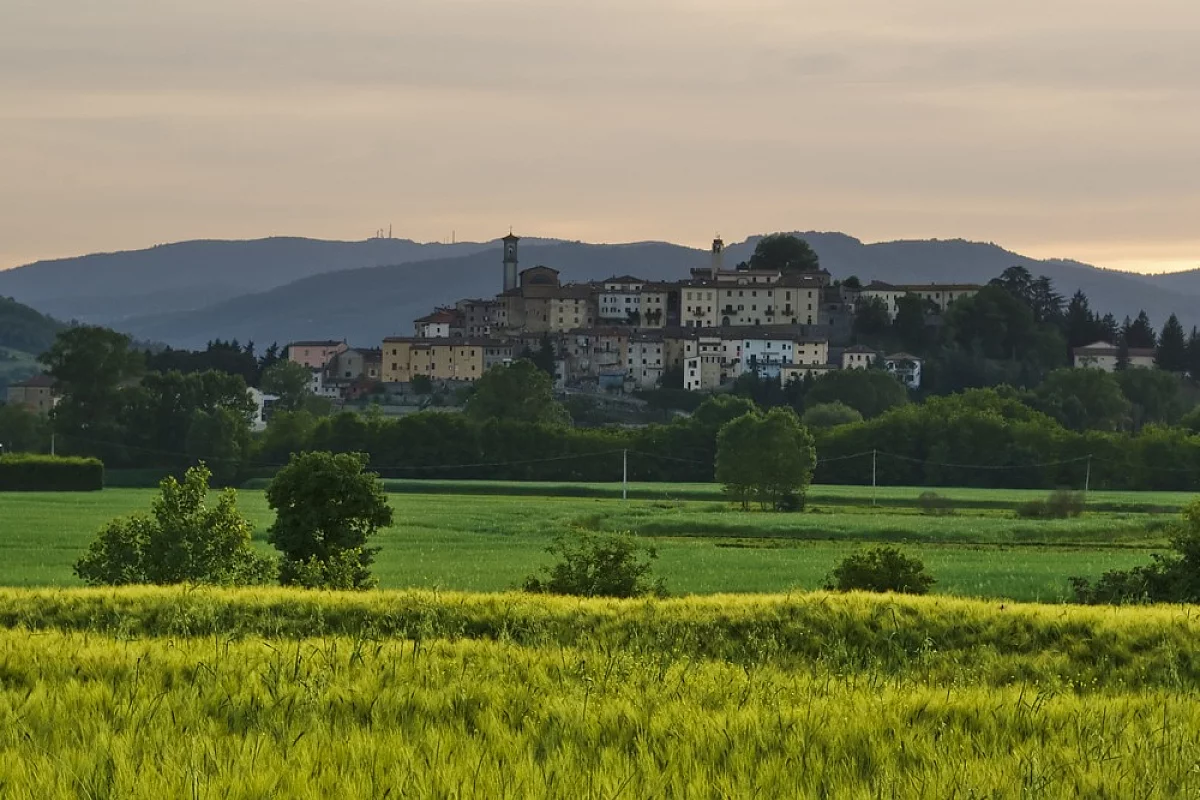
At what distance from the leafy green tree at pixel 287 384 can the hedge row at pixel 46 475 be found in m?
79.0

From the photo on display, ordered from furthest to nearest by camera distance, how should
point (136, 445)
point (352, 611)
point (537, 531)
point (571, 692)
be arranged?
point (136, 445)
point (537, 531)
point (352, 611)
point (571, 692)

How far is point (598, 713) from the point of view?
9.94 m

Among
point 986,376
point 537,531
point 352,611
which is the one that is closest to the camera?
point 352,611

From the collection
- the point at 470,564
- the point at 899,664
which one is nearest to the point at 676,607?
the point at 899,664

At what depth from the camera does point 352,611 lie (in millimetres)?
17625

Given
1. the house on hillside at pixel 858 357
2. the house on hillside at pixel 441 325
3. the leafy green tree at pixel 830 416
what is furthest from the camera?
the house on hillside at pixel 441 325

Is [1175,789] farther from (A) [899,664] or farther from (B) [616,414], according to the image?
(B) [616,414]

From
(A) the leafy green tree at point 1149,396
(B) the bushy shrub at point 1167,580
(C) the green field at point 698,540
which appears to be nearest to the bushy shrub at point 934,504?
(C) the green field at point 698,540

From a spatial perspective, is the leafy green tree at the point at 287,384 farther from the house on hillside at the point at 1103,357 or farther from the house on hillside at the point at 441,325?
the house on hillside at the point at 1103,357

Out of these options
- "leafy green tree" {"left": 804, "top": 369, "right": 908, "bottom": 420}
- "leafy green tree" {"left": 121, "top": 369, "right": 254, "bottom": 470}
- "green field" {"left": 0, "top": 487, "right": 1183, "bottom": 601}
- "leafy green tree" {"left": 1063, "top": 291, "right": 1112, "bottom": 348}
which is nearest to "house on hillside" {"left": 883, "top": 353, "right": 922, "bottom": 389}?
"leafy green tree" {"left": 804, "top": 369, "right": 908, "bottom": 420}

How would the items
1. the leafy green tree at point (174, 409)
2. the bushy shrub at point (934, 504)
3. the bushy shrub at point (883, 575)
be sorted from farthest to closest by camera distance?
the leafy green tree at point (174, 409) < the bushy shrub at point (934, 504) < the bushy shrub at point (883, 575)

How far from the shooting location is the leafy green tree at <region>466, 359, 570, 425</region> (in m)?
129

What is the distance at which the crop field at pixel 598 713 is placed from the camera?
8.04 meters

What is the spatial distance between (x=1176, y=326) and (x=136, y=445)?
116 metres
